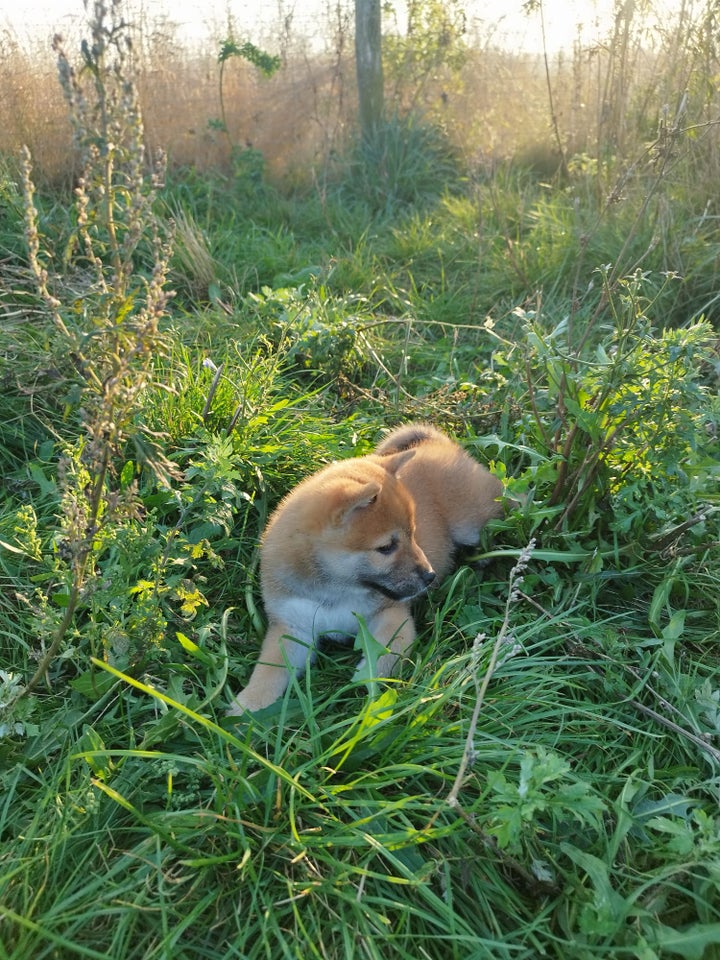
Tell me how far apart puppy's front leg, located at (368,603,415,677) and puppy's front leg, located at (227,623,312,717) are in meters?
0.26

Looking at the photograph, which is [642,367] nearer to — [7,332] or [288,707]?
[288,707]

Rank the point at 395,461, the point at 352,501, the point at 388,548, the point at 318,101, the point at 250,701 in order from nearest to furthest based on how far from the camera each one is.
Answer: the point at 250,701 < the point at 352,501 < the point at 388,548 < the point at 395,461 < the point at 318,101

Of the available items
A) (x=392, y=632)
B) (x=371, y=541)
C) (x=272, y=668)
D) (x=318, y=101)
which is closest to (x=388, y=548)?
(x=371, y=541)

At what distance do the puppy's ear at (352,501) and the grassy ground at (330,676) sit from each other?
377 mm

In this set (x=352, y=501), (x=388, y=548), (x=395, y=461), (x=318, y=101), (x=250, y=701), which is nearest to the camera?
(x=250, y=701)

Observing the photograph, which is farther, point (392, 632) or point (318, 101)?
point (318, 101)

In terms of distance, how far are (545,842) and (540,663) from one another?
602 mm

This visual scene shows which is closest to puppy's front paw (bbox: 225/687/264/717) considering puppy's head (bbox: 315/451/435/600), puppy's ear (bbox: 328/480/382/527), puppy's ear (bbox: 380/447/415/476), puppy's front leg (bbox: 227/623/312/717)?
puppy's front leg (bbox: 227/623/312/717)

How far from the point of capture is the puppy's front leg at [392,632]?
8.11 ft

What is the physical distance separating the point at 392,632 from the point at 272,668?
1.43ft

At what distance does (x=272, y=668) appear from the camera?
8.26 ft

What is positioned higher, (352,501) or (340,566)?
(352,501)

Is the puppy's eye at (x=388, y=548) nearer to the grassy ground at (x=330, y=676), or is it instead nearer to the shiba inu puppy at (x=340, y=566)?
the shiba inu puppy at (x=340, y=566)

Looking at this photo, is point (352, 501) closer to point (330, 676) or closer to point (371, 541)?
point (371, 541)
